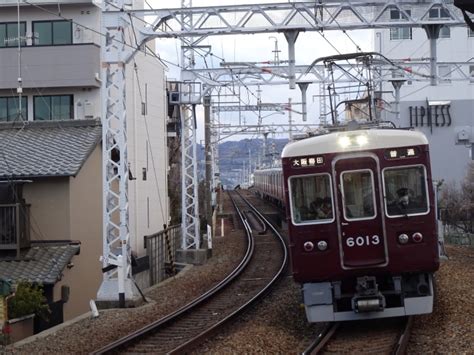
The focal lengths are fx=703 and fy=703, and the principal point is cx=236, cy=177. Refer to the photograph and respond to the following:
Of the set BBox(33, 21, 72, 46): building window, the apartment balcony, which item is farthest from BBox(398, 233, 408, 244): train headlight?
BBox(33, 21, 72, 46): building window

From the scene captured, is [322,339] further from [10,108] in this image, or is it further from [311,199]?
[10,108]

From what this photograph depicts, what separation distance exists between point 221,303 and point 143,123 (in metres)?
10.6

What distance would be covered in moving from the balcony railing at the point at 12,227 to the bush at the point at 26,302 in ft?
7.74

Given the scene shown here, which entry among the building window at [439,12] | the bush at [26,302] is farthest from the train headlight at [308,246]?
the building window at [439,12]

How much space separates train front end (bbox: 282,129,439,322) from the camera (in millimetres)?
8984

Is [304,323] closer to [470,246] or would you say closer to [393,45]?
[470,246]

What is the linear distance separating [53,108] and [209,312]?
1051cm

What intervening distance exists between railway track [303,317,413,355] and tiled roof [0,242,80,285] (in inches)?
253

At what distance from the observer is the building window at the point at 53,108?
20106 mm

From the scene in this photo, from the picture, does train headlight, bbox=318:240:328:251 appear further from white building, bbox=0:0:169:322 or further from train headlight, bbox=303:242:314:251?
white building, bbox=0:0:169:322

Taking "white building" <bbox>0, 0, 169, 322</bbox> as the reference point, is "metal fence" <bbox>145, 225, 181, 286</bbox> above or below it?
below

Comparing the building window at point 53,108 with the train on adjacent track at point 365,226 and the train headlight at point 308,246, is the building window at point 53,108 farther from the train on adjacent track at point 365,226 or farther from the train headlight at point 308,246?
the train headlight at point 308,246

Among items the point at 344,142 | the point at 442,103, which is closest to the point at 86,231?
the point at 344,142

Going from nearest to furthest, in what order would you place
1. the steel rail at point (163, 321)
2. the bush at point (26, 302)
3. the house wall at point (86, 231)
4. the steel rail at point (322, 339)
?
Result: the steel rail at point (322, 339) < the steel rail at point (163, 321) < the bush at point (26, 302) < the house wall at point (86, 231)
